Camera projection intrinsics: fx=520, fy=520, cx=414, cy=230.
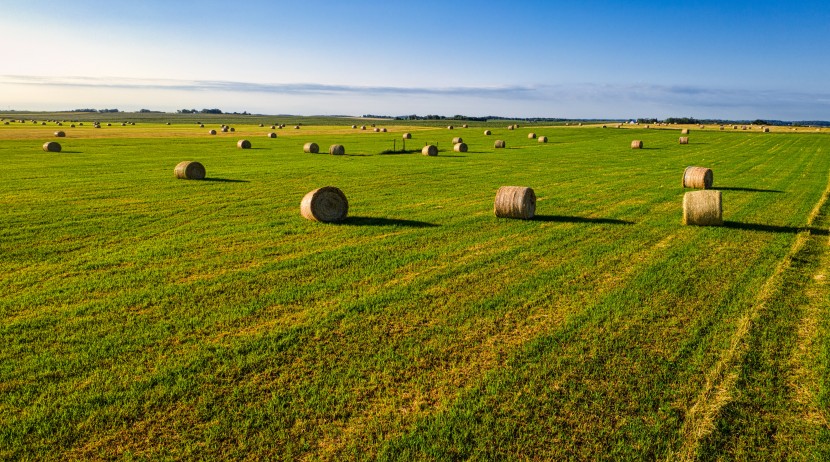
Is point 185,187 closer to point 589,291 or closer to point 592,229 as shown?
point 592,229

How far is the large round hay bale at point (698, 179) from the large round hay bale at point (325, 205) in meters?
18.1

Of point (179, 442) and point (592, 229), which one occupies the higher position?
point (592, 229)

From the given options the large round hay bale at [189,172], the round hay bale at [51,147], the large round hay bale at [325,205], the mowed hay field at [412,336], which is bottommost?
the mowed hay field at [412,336]

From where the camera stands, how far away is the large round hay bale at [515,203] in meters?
18.0

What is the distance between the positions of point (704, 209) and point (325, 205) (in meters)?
→ 12.5

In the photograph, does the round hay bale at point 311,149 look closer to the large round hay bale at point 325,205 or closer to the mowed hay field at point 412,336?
the mowed hay field at point 412,336

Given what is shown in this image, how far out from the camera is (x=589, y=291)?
10961 mm

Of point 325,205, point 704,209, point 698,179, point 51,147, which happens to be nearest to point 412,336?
point 325,205

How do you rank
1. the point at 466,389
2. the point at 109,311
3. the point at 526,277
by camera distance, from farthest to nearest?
the point at 526,277 < the point at 109,311 < the point at 466,389

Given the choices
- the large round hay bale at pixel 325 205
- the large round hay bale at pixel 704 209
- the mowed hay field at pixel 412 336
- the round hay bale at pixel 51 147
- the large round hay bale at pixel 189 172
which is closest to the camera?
the mowed hay field at pixel 412 336

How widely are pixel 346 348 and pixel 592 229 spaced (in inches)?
434

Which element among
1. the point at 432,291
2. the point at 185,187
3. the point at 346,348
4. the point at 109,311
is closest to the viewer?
the point at 346,348

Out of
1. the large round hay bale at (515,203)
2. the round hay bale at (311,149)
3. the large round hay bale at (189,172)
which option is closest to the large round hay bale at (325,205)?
the large round hay bale at (515,203)

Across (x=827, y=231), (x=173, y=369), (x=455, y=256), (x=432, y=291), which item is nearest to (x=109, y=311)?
(x=173, y=369)
